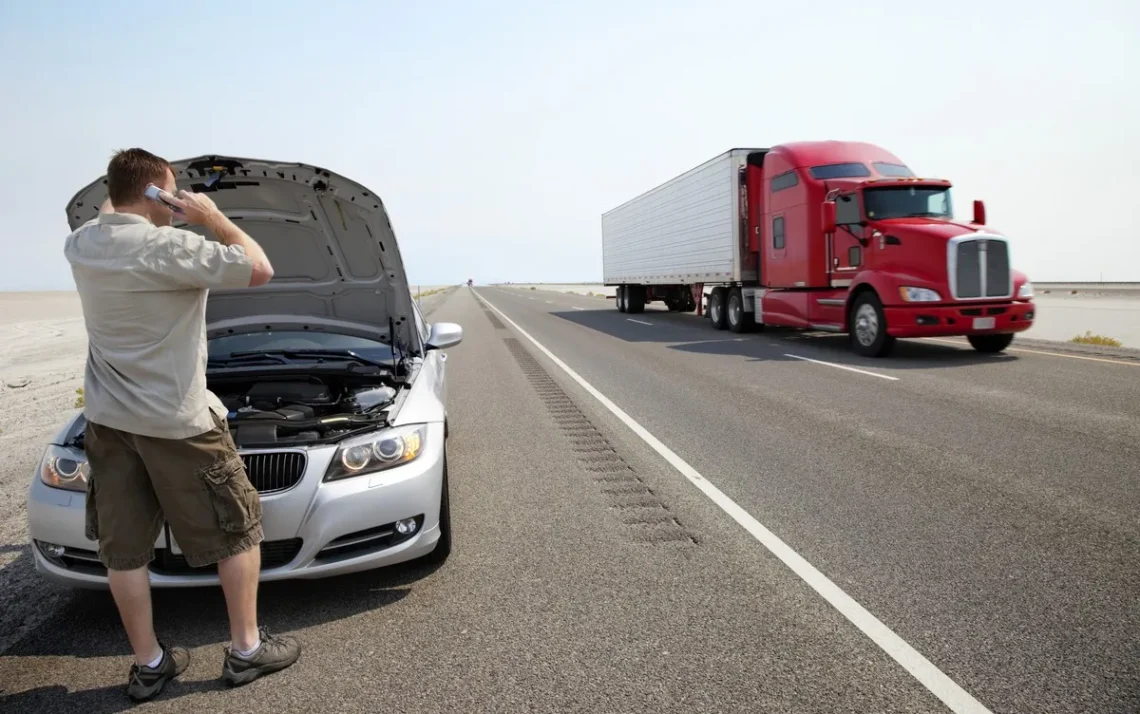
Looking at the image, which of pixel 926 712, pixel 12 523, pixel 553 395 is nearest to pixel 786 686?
pixel 926 712

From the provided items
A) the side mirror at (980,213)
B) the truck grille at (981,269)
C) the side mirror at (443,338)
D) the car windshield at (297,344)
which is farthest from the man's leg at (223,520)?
the side mirror at (980,213)

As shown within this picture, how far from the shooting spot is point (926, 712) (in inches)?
99.7

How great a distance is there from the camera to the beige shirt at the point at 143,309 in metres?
2.58

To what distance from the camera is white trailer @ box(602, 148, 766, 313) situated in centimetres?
1736

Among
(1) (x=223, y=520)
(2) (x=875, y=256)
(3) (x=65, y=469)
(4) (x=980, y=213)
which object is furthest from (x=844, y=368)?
(3) (x=65, y=469)

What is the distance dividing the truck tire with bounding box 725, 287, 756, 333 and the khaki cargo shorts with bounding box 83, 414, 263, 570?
51.5ft

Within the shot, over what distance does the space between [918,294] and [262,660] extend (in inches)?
438

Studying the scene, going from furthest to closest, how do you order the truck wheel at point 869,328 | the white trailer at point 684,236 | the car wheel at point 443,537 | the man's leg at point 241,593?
the white trailer at point 684,236 < the truck wheel at point 869,328 < the car wheel at point 443,537 < the man's leg at point 241,593

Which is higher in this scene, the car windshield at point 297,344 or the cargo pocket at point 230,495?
the car windshield at point 297,344

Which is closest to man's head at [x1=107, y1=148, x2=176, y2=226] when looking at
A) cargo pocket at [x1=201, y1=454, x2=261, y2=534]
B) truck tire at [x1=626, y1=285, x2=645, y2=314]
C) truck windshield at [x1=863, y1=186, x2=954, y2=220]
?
cargo pocket at [x1=201, y1=454, x2=261, y2=534]

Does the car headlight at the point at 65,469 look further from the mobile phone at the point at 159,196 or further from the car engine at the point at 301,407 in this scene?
the mobile phone at the point at 159,196

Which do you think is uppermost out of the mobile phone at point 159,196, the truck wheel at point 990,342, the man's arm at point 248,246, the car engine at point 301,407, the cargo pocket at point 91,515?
the mobile phone at point 159,196

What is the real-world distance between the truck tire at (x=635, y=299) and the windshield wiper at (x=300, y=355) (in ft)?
76.4

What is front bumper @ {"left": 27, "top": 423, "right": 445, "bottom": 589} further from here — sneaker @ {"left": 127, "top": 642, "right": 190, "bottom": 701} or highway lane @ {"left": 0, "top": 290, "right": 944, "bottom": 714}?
sneaker @ {"left": 127, "top": 642, "right": 190, "bottom": 701}
